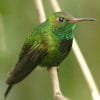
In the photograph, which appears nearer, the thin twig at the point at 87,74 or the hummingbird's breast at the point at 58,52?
the thin twig at the point at 87,74

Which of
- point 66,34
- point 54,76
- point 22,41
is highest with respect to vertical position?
point 66,34

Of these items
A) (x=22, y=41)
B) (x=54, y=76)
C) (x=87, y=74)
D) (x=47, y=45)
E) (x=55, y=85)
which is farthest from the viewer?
(x=22, y=41)

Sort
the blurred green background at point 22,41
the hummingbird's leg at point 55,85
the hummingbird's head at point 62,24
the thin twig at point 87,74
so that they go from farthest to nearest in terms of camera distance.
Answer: the blurred green background at point 22,41
the hummingbird's head at point 62,24
the hummingbird's leg at point 55,85
the thin twig at point 87,74

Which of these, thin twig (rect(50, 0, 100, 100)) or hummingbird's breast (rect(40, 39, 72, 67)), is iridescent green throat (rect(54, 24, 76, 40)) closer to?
hummingbird's breast (rect(40, 39, 72, 67))

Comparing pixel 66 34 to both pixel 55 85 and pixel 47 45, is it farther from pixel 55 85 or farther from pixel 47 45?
Result: pixel 55 85

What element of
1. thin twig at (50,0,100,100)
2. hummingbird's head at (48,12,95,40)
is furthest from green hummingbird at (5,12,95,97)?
thin twig at (50,0,100,100)

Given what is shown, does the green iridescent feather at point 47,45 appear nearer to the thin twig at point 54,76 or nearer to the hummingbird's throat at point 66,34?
the hummingbird's throat at point 66,34

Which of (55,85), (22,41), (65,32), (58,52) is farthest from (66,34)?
A: (22,41)

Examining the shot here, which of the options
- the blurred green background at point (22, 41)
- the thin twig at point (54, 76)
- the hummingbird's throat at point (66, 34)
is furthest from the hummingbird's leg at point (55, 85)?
the blurred green background at point (22, 41)

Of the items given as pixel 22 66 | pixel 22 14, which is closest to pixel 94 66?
pixel 22 14
